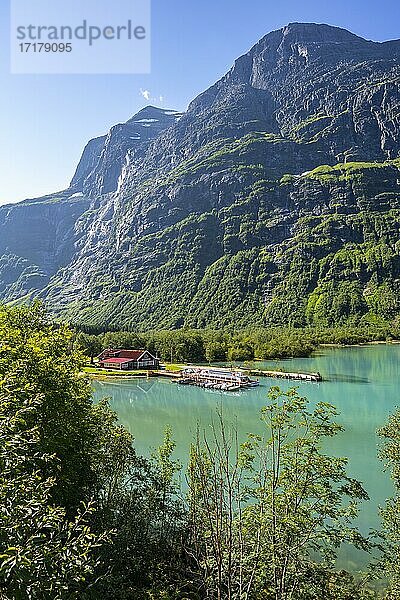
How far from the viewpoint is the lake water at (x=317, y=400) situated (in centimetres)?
2890

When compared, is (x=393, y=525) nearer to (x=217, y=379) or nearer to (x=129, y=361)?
(x=217, y=379)

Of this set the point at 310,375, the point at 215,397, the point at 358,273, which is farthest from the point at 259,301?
the point at 215,397

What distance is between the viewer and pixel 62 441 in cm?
1207

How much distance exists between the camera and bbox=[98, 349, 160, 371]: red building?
90.3 m

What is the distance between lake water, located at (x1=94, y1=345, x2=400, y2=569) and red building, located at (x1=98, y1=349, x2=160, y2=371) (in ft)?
40.3

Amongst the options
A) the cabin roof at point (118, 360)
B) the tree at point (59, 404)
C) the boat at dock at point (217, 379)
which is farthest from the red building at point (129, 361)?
the tree at point (59, 404)

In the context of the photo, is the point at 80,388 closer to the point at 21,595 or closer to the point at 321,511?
the point at 321,511

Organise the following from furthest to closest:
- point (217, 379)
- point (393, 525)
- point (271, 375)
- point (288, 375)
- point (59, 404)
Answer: point (271, 375) < point (288, 375) < point (217, 379) < point (393, 525) < point (59, 404)

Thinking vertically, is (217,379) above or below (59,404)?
below

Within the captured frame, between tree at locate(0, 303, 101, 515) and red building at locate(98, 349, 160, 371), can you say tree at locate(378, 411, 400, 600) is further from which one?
red building at locate(98, 349, 160, 371)

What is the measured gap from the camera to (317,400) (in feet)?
182

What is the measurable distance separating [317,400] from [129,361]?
4358cm

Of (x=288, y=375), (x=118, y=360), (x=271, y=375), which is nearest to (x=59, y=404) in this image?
(x=288, y=375)

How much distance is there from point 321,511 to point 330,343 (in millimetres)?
131544
